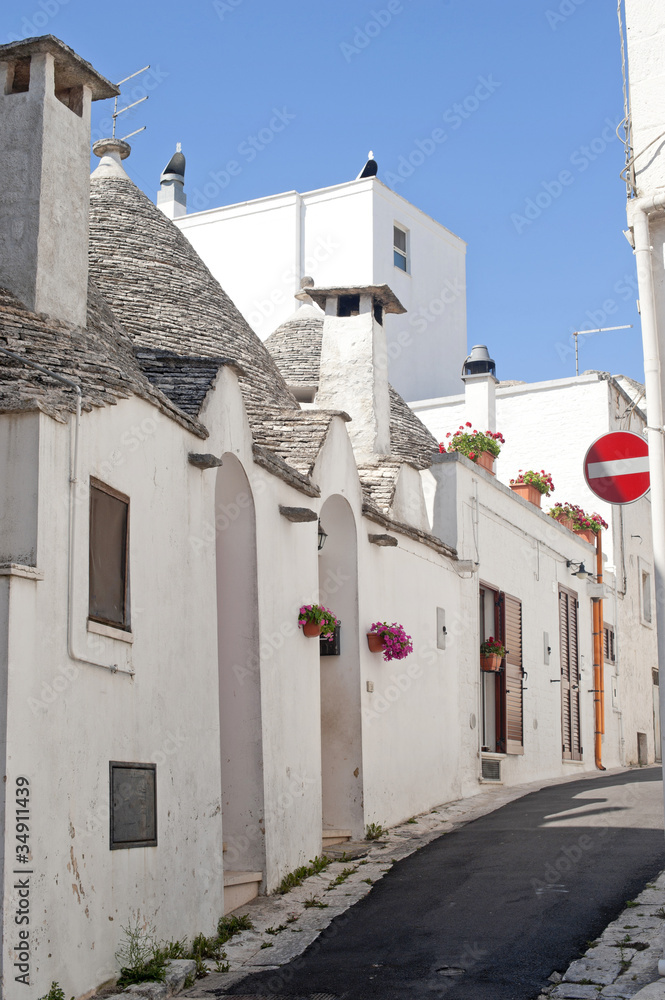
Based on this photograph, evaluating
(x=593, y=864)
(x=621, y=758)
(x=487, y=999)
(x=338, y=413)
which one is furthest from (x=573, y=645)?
(x=487, y=999)

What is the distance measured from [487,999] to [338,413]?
7234 mm

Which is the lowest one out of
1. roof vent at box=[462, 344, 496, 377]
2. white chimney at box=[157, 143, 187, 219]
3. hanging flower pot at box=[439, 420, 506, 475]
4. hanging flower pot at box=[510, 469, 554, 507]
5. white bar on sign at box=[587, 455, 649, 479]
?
white bar on sign at box=[587, 455, 649, 479]

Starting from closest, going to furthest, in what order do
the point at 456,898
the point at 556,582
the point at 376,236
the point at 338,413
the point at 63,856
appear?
1. the point at 63,856
2. the point at 456,898
3. the point at 338,413
4. the point at 556,582
5. the point at 376,236

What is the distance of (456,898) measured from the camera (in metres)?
9.05

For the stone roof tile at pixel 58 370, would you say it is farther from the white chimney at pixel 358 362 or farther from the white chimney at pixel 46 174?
the white chimney at pixel 358 362

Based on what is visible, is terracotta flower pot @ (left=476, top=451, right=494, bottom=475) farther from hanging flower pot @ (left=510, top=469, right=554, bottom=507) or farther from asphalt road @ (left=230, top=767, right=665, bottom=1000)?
asphalt road @ (left=230, top=767, right=665, bottom=1000)

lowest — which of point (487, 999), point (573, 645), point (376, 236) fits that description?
point (487, 999)

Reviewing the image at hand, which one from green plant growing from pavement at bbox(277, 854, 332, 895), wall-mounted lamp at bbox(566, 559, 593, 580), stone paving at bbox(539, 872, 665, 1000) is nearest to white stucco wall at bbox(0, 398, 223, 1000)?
green plant growing from pavement at bbox(277, 854, 332, 895)

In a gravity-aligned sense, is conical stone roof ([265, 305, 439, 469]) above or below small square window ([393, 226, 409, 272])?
below

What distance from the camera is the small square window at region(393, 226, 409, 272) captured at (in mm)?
30781

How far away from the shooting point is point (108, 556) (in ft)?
24.0

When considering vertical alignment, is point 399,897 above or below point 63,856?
below

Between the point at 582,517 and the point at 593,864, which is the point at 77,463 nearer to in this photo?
the point at 593,864

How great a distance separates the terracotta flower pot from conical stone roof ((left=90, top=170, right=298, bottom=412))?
4.00 m
